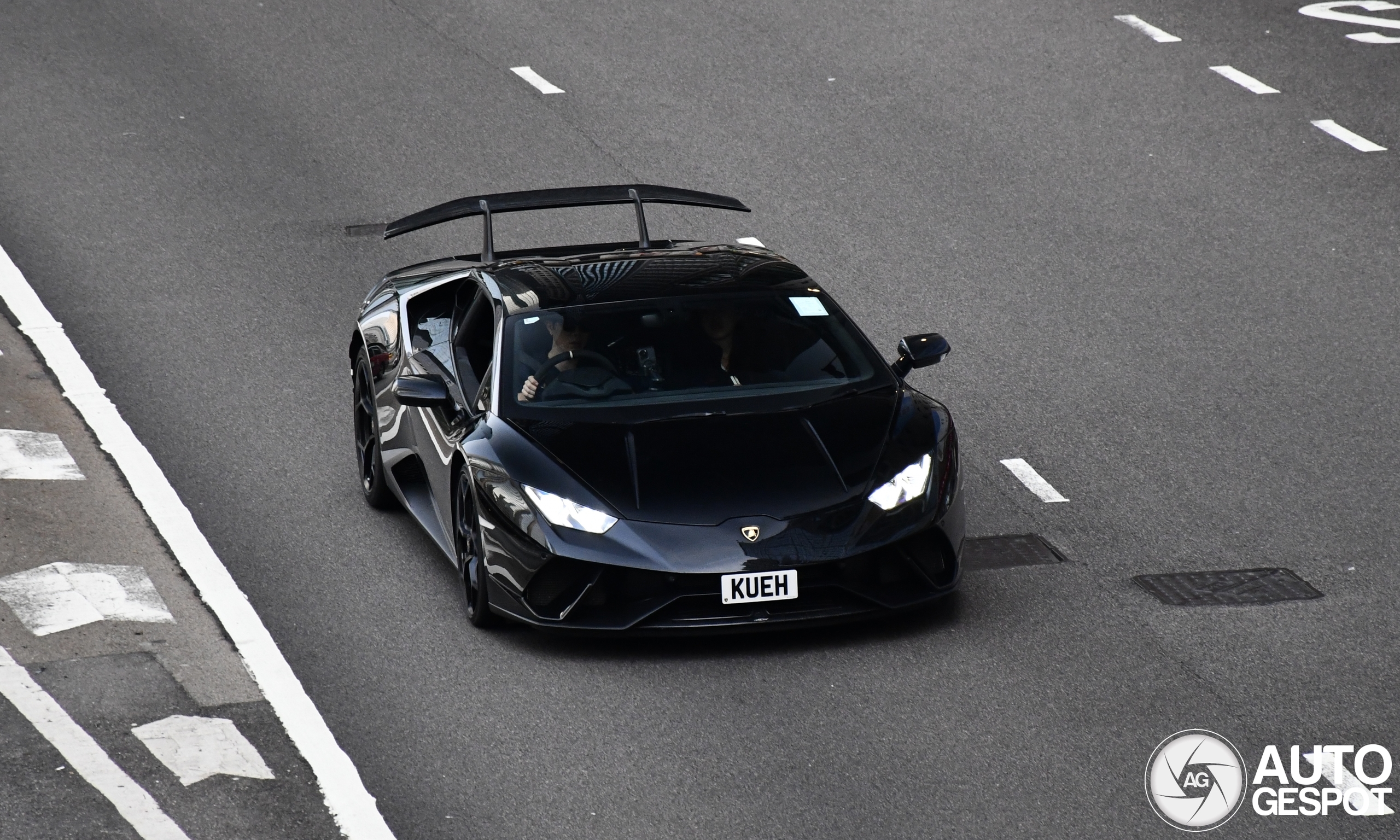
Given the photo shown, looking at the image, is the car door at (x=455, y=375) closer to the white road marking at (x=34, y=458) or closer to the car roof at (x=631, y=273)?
the car roof at (x=631, y=273)

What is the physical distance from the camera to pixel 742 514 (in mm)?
7375

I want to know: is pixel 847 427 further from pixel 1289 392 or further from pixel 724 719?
pixel 1289 392

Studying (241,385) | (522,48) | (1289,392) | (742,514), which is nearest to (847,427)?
(742,514)

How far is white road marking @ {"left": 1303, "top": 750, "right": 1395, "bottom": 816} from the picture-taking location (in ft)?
19.8

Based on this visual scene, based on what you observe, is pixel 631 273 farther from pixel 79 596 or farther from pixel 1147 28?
pixel 1147 28

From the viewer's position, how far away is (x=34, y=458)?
9969 mm

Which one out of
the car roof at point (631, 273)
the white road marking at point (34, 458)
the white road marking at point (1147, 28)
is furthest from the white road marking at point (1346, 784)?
the white road marking at point (1147, 28)

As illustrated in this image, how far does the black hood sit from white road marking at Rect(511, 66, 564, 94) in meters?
10.5

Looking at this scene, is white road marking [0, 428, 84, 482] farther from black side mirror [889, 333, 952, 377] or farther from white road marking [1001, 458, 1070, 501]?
white road marking [1001, 458, 1070, 501]

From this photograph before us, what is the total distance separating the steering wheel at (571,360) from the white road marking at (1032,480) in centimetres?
255

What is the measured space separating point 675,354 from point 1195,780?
3083mm

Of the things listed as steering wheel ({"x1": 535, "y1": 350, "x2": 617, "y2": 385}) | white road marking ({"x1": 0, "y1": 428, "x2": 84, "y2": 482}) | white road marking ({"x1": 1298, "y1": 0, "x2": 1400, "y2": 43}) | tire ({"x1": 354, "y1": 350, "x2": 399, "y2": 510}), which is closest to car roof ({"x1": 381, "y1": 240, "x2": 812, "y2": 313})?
steering wheel ({"x1": 535, "y1": 350, "x2": 617, "y2": 385})

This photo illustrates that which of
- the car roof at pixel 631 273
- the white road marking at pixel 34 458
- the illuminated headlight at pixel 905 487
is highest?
the car roof at pixel 631 273

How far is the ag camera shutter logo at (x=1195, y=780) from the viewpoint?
20.0 ft
